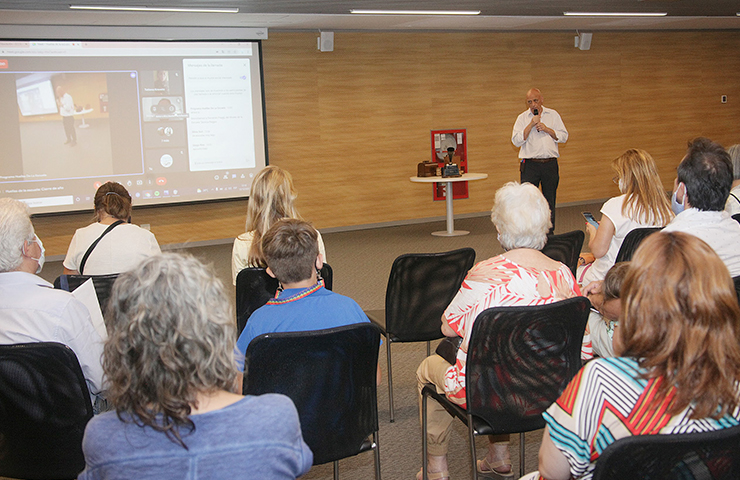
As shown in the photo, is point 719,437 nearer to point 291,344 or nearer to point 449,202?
point 291,344

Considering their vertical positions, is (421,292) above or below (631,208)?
below

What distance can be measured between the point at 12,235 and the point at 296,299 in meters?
1.06

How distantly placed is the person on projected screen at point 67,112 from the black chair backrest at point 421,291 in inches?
236

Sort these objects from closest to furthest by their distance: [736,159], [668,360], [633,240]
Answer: [668,360] < [633,240] < [736,159]

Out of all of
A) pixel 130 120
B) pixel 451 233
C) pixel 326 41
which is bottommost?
pixel 451 233

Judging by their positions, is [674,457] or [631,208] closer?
[674,457]

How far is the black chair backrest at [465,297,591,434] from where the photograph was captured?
2.10 m

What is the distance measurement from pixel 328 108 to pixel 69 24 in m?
3.42

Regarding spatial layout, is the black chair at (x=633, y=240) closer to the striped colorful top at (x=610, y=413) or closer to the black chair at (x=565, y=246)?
the black chair at (x=565, y=246)

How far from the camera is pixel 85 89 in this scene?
770 centimetres

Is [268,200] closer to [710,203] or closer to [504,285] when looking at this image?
[504,285]

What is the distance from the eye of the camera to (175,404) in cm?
122

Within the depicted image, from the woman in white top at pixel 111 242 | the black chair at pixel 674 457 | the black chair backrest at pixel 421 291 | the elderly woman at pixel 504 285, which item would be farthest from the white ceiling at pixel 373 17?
the black chair at pixel 674 457

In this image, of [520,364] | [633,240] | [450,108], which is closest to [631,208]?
[633,240]
